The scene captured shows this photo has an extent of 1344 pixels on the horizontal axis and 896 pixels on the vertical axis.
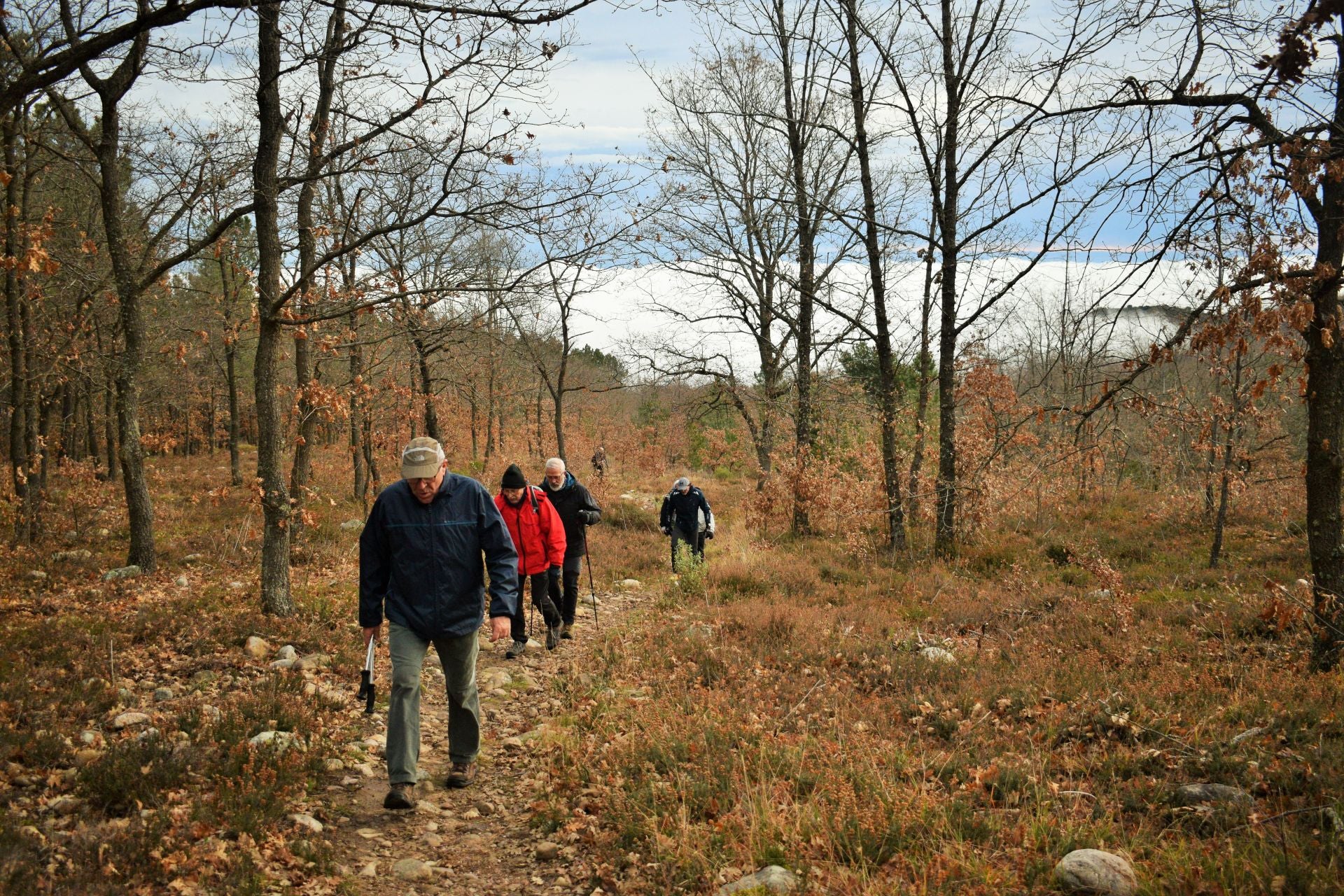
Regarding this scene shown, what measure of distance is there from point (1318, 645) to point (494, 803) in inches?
270

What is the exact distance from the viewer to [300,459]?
15688 millimetres

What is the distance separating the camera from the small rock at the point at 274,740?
17.6ft

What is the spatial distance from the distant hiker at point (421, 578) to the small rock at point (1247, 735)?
191 inches

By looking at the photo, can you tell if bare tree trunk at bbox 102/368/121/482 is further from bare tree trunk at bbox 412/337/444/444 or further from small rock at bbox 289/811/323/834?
small rock at bbox 289/811/323/834

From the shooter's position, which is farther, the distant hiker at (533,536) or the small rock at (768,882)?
the distant hiker at (533,536)

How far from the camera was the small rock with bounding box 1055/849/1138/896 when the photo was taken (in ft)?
11.6

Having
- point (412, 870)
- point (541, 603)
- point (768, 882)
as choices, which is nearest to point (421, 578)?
point (412, 870)

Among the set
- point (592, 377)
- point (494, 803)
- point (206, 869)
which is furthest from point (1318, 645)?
point (592, 377)

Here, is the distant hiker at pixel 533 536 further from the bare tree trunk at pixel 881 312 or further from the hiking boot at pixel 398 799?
the bare tree trunk at pixel 881 312

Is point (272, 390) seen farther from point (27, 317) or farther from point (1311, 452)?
point (1311, 452)

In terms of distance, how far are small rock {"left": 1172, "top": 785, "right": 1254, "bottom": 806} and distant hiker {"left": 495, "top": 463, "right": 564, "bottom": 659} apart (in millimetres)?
6118

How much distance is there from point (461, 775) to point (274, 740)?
4.27 ft

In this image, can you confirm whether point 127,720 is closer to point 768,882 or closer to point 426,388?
point 768,882

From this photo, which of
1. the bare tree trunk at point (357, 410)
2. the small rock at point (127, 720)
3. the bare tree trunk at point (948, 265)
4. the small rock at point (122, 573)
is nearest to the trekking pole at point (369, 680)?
the small rock at point (127, 720)
